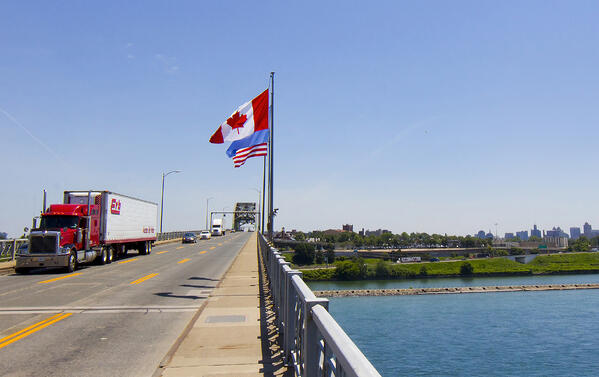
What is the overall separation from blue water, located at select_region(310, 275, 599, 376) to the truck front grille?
56.9 meters

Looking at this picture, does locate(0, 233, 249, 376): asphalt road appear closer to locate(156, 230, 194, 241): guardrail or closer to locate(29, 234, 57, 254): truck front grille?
locate(29, 234, 57, 254): truck front grille

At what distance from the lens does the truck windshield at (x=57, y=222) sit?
23266 millimetres

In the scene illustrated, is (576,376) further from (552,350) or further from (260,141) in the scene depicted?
(260,141)

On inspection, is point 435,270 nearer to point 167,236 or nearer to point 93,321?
point 167,236

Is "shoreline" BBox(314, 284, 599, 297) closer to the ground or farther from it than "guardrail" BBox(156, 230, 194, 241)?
closer to the ground

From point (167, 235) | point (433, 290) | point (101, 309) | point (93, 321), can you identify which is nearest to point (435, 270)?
point (433, 290)

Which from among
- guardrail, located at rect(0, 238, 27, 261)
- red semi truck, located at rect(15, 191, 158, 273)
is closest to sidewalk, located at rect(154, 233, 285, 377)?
red semi truck, located at rect(15, 191, 158, 273)

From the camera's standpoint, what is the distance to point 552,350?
83.0 metres

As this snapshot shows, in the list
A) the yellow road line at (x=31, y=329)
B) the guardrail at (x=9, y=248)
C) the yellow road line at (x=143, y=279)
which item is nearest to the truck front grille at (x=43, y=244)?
the yellow road line at (x=143, y=279)

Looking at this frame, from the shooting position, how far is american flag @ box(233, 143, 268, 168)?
69.5 ft

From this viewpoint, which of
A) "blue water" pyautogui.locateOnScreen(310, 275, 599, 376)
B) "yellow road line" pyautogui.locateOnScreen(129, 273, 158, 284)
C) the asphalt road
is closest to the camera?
the asphalt road

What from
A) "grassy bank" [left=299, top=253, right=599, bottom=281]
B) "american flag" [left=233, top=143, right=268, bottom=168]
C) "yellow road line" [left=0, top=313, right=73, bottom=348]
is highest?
"american flag" [left=233, top=143, right=268, bottom=168]

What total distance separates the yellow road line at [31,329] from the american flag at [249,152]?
10991mm

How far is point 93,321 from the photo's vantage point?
11.0 m
